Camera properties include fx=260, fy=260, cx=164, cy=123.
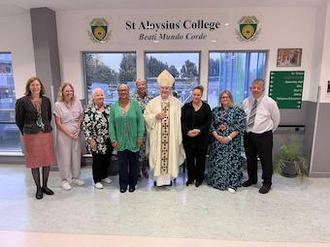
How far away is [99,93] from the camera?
348cm

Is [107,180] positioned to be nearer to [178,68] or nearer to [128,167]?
[128,167]

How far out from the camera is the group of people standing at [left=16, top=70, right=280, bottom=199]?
3.40m

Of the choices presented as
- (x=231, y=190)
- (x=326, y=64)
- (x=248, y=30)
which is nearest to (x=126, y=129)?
(x=231, y=190)

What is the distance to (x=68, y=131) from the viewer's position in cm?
354

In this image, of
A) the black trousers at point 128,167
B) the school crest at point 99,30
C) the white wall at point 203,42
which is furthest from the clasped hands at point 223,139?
the school crest at point 99,30

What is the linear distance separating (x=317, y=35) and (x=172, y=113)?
2615 millimetres

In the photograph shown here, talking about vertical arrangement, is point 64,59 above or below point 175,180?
above

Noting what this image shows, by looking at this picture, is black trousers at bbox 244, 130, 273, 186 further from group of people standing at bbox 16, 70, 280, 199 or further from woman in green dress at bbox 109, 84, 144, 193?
woman in green dress at bbox 109, 84, 144, 193

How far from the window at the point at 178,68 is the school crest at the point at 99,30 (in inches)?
30.5

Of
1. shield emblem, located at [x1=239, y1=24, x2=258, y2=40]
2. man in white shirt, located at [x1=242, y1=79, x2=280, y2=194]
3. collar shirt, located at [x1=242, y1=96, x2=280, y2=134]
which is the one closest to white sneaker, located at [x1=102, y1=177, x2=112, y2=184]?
man in white shirt, located at [x1=242, y1=79, x2=280, y2=194]

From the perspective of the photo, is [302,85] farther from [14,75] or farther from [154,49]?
[14,75]

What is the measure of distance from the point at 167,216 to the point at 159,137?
1.05 meters

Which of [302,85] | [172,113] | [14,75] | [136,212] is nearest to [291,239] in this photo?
[136,212]

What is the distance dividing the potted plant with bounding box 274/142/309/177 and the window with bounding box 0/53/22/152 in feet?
15.6
